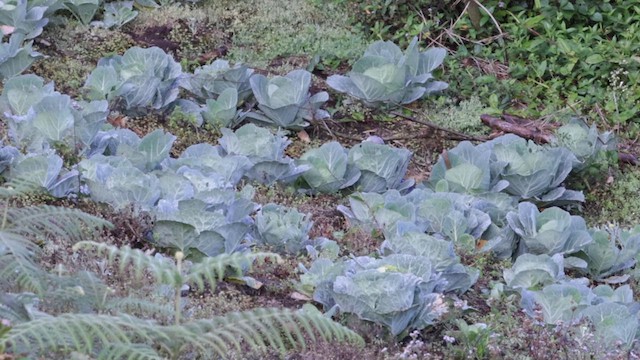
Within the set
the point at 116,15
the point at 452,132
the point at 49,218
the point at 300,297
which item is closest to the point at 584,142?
the point at 452,132

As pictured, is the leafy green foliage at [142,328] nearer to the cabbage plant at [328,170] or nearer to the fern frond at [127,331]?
the fern frond at [127,331]

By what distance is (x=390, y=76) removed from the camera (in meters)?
6.89

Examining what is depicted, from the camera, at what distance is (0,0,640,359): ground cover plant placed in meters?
3.46

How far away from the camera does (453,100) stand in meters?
7.27

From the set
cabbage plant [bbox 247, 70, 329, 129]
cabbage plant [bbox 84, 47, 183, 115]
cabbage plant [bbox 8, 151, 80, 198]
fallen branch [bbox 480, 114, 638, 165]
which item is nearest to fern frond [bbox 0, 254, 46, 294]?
cabbage plant [bbox 8, 151, 80, 198]

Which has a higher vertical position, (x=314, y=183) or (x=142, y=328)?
(x=142, y=328)

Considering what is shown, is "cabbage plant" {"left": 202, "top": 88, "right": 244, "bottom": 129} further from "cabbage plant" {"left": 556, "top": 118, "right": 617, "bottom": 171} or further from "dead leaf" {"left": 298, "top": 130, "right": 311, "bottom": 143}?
"cabbage plant" {"left": 556, "top": 118, "right": 617, "bottom": 171}

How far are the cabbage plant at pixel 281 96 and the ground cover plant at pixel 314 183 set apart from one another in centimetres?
1

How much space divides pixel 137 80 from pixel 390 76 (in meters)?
1.67

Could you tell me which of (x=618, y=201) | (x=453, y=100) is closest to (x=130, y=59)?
(x=453, y=100)

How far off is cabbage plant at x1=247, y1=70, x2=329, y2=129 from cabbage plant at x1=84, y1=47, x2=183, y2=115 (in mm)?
550

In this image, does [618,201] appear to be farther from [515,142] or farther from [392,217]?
[392,217]

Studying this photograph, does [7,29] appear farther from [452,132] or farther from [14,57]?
[452,132]

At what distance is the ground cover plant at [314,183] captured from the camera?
3.46m
